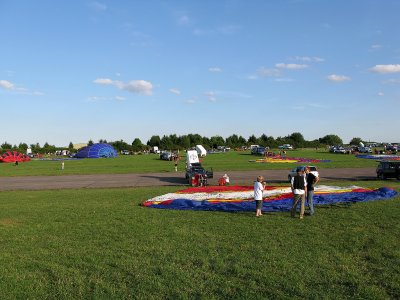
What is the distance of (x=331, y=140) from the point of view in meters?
182

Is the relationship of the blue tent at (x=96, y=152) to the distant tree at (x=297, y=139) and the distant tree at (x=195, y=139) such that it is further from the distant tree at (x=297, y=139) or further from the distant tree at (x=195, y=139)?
the distant tree at (x=297, y=139)

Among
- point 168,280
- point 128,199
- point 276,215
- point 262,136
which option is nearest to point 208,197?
point 128,199

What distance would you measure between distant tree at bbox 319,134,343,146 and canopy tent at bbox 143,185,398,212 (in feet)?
543

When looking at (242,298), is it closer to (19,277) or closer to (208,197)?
(19,277)

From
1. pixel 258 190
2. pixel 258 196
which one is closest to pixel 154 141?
pixel 258 190

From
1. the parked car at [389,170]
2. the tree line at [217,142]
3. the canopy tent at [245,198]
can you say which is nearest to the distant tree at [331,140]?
the tree line at [217,142]

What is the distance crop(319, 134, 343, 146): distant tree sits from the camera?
592 feet

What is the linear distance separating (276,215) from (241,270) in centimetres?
716

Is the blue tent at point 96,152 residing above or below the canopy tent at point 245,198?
above

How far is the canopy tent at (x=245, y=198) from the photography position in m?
17.4

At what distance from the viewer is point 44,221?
1441 centimetres

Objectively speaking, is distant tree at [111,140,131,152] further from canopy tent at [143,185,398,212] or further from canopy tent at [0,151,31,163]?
canopy tent at [143,185,398,212]

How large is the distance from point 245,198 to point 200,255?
10.5 metres

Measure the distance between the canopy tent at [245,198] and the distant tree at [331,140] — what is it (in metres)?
166
